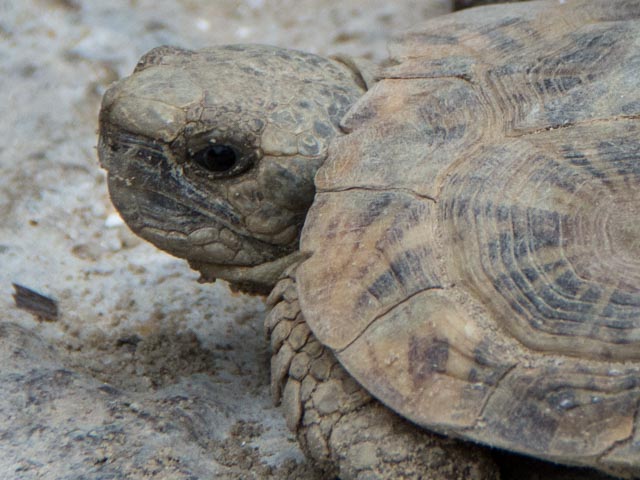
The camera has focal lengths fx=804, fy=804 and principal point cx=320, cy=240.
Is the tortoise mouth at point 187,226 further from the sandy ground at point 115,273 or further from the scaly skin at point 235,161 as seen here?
the sandy ground at point 115,273

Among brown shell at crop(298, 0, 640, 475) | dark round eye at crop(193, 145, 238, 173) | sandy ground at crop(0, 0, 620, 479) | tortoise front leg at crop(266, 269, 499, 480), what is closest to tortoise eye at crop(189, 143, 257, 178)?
dark round eye at crop(193, 145, 238, 173)

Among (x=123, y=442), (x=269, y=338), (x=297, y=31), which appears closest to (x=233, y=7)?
(x=297, y=31)

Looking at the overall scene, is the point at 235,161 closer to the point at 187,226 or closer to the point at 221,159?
the point at 221,159

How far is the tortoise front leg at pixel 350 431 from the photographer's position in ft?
5.85

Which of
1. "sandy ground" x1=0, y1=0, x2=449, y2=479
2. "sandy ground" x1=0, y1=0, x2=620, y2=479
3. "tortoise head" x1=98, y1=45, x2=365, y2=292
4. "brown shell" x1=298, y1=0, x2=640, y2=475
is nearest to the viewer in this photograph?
"brown shell" x1=298, y1=0, x2=640, y2=475

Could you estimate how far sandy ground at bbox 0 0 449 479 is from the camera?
2.38 metres

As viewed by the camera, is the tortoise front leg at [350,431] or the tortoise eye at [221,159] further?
the tortoise eye at [221,159]

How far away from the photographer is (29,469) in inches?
71.9

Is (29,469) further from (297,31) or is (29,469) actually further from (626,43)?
(297,31)

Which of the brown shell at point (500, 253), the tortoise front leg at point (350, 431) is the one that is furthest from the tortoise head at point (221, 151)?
the tortoise front leg at point (350, 431)

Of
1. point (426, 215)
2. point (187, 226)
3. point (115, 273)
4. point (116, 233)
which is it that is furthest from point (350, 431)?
point (116, 233)

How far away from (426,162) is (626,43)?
64 centimetres

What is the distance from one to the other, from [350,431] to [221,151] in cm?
87

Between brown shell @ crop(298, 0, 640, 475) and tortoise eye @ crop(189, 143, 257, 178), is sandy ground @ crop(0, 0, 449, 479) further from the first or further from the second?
tortoise eye @ crop(189, 143, 257, 178)
